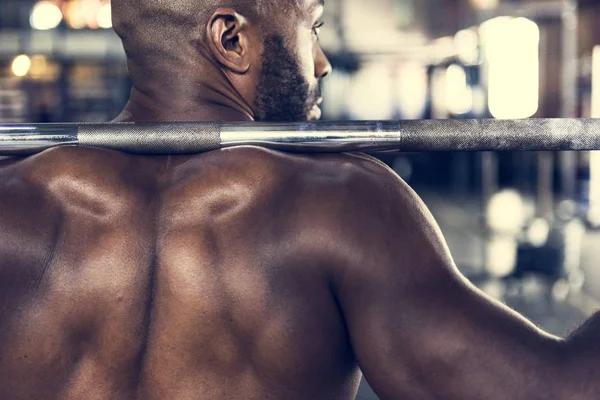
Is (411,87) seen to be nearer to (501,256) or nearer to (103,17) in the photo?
(103,17)

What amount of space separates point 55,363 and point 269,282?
276 millimetres

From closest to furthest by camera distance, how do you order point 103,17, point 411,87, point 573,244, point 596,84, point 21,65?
point 573,244
point 596,84
point 103,17
point 21,65
point 411,87

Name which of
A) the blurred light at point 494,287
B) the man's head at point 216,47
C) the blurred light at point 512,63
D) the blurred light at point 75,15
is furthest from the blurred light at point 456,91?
the man's head at point 216,47

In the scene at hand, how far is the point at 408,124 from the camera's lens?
107 centimetres

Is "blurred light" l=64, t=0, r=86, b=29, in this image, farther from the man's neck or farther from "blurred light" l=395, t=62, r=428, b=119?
the man's neck

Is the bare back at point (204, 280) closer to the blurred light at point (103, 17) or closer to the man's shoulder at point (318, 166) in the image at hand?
the man's shoulder at point (318, 166)

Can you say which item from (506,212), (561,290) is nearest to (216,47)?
(561,290)

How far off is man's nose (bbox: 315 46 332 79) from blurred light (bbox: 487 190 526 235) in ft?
19.0

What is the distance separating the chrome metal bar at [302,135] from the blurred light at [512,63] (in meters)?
7.13

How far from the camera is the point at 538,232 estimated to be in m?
6.70

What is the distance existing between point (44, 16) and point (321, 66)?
832cm

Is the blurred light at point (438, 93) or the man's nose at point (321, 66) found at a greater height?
the man's nose at point (321, 66)

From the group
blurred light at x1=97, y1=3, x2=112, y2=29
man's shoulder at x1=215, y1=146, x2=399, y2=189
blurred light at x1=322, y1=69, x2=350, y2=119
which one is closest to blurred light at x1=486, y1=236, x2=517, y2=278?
man's shoulder at x1=215, y1=146, x2=399, y2=189

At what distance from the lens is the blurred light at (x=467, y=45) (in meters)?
9.88
